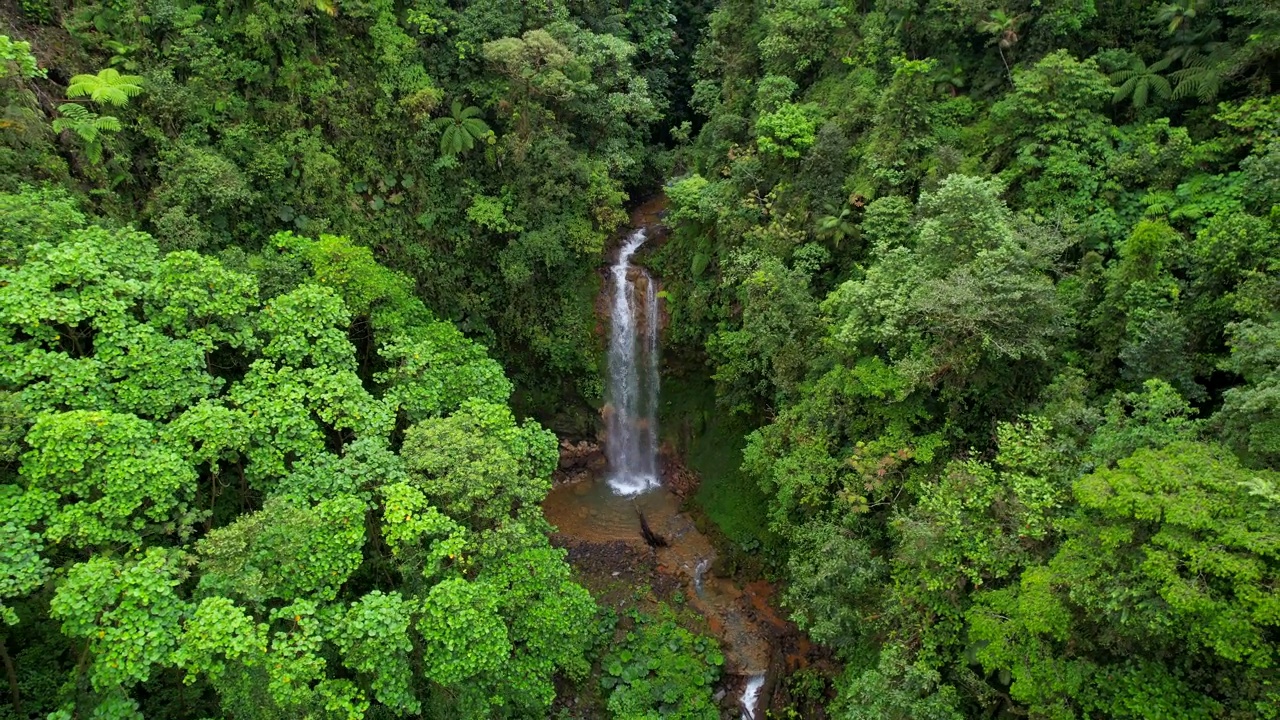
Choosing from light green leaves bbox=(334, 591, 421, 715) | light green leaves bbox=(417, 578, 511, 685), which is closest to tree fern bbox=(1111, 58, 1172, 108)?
light green leaves bbox=(417, 578, 511, 685)

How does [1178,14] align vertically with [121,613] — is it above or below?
above

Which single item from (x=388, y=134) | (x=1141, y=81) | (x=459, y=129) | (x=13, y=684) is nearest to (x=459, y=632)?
(x=13, y=684)

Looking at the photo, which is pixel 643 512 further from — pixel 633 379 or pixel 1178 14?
pixel 1178 14

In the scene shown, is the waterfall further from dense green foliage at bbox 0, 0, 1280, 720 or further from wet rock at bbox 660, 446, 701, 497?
dense green foliage at bbox 0, 0, 1280, 720

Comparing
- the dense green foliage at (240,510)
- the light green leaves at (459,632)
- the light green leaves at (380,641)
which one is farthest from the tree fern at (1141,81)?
the light green leaves at (380,641)

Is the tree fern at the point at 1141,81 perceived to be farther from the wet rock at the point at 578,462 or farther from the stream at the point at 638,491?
the wet rock at the point at 578,462
